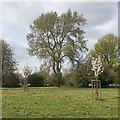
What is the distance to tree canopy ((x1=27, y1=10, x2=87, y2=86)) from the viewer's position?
47000mm

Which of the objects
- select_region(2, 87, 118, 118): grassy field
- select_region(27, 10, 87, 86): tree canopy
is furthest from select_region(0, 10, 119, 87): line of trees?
select_region(2, 87, 118, 118): grassy field

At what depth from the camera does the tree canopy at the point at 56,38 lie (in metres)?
47.0

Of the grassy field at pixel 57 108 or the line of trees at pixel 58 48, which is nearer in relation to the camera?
the grassy field at pixel 57 108

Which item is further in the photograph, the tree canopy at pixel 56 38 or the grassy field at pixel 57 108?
the tree canopy at pixel 56 38

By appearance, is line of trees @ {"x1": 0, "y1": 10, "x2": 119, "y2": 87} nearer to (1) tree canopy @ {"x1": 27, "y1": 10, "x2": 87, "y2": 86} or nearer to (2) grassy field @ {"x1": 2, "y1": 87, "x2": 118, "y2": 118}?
(1) tree canopy @ {"x1": 27, "y1": 10, "x2": 87, "y2": 86}

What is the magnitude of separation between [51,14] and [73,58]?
7.96m

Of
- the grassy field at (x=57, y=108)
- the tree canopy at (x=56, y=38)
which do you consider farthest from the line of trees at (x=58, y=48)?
the grassy field at (x=57, y=108)

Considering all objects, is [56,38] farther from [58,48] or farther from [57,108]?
[57,108]

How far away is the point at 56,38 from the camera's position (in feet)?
158

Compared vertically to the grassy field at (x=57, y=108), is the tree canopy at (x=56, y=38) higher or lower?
higher

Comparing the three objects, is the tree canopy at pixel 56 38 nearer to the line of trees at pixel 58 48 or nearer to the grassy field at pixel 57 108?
the line of trees at pixel 58 48

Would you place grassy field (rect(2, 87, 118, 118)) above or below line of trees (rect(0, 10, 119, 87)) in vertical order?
below

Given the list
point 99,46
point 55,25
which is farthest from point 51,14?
point 99,46

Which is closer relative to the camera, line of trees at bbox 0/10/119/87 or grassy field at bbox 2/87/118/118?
grassy field at bbox 2/87/118/118
